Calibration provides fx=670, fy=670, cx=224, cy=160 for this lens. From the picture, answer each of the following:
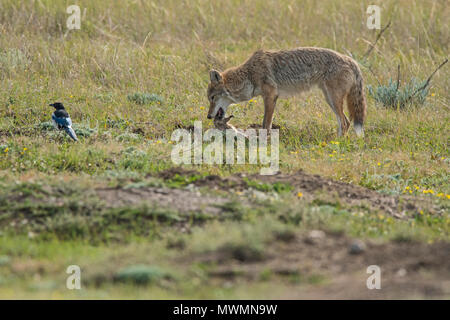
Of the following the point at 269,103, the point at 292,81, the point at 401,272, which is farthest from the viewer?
the point at 292,81

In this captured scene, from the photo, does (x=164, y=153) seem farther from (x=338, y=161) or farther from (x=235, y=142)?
(x=338, y=161)

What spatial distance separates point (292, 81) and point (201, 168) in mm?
3500

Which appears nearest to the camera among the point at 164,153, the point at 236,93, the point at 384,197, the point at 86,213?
the point at 86,213

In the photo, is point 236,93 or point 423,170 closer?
point 423,170

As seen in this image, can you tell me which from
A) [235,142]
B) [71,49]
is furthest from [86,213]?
[71,49]

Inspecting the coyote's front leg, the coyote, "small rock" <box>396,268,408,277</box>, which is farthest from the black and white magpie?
"small rock" <box>396,268,408,277</box>

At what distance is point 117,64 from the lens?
14219 mm

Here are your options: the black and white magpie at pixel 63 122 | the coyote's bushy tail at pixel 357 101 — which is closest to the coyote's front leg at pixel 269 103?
the coyote's bushy tail at pixel 357 101

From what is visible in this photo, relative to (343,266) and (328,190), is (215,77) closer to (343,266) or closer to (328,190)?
(328,190)

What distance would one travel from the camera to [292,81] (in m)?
11.9

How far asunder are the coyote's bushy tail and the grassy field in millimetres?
433

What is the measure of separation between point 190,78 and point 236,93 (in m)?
2.54

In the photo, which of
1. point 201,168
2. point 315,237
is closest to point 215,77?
point 201,168

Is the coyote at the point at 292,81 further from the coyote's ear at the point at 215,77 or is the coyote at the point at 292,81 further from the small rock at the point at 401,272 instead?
the small rock at the point at 401,272
